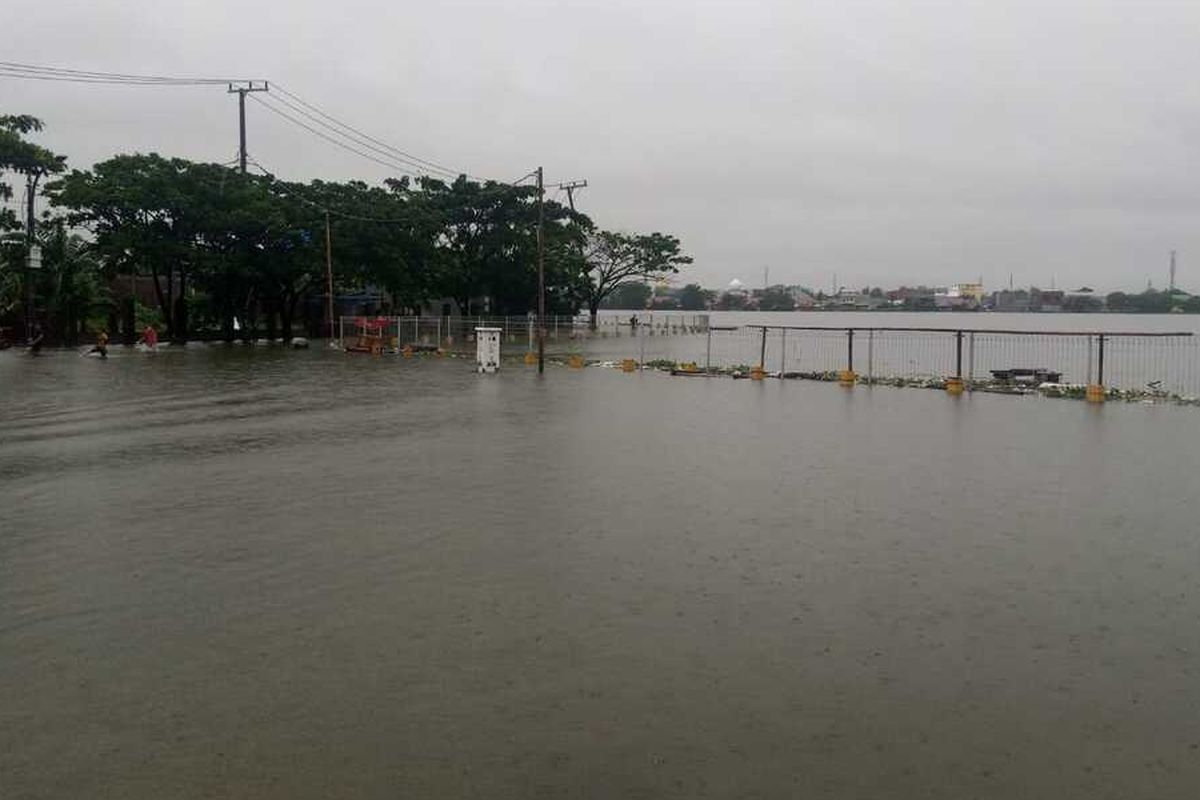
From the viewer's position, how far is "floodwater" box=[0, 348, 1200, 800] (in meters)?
4.54

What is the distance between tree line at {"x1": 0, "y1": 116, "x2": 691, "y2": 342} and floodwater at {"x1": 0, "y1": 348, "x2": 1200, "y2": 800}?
121ft

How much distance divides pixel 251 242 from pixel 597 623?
50774 millimetres

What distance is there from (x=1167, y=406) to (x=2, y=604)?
21.3 meters

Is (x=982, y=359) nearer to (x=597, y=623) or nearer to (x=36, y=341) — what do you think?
(x=36, y=341)

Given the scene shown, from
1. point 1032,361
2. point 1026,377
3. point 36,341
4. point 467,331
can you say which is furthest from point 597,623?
point 467,331

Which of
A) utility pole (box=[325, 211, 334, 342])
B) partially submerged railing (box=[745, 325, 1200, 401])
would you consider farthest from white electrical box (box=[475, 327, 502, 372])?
utility pole (box=[325, 211, 334, 342])

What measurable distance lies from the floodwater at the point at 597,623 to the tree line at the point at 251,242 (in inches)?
1456

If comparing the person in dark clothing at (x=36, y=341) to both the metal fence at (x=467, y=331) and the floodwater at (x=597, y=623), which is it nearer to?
the metal fence at (x=467, y=331)

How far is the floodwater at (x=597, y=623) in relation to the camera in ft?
14.9

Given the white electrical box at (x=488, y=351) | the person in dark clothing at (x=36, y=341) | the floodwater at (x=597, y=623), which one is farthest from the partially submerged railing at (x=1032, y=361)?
the person in dark clothing at (x=36, y=341)

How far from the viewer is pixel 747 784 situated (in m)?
4.36

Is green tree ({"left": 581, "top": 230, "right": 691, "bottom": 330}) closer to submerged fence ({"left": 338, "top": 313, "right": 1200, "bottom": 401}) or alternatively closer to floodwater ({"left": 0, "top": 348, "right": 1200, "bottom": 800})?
submerged fence ({"left": 338, "top": 313, "right": 1200, "bottom": 401})

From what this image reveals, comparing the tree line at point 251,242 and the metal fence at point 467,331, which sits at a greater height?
the tree line at point 251,242

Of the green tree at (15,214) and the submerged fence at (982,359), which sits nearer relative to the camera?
the submerged fence at (982,359)
